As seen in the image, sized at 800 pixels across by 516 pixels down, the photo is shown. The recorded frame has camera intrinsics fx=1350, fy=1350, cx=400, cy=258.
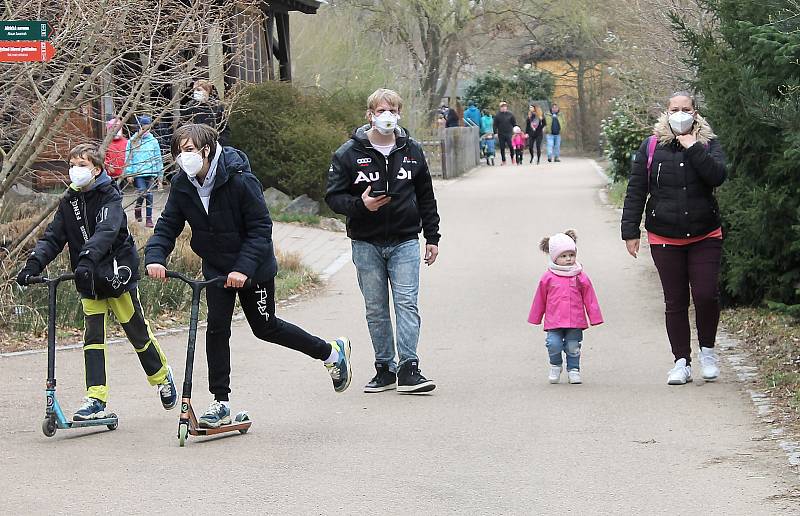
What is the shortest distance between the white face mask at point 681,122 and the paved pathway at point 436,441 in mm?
1601

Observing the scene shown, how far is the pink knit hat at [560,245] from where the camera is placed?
8875 millimetres

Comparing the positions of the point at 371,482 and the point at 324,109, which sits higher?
the point at 324,109

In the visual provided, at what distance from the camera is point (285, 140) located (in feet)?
66.4

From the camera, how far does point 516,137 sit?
1578 inches

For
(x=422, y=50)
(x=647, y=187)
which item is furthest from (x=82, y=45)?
(x=422, y=50)

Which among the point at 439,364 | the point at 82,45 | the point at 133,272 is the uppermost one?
the point at 82,45

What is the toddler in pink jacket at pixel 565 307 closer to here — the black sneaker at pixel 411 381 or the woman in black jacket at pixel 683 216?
the woman in black jacket at pixel 683 216

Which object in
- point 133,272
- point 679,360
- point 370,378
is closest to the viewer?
point 133,272

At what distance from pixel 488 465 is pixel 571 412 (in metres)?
1.40

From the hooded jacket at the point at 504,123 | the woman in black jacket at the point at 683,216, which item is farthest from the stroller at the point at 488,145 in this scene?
the woman in black jacket at the point at 683,216

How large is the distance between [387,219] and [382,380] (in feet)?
3.46

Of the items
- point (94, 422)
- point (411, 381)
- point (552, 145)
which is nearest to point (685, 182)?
point (411, 381)

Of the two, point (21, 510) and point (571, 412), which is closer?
point (21, 510)

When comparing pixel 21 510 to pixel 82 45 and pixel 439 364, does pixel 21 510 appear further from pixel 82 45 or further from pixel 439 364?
pixel 82 45
